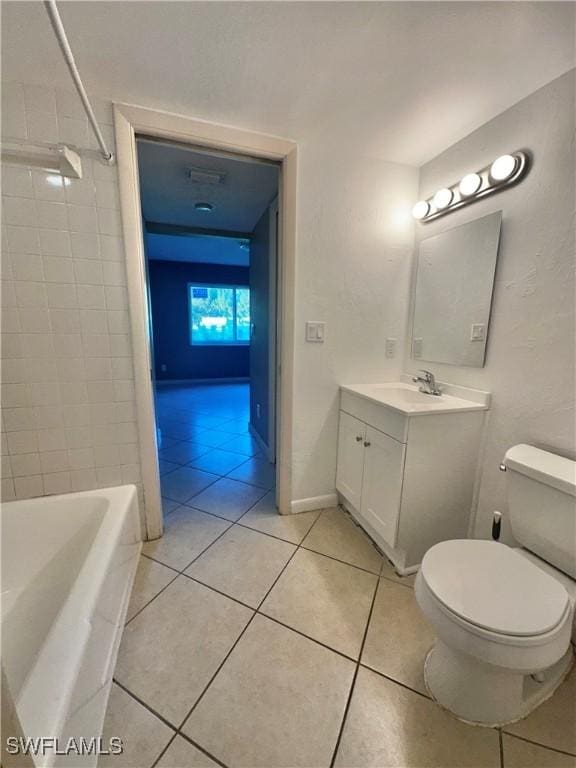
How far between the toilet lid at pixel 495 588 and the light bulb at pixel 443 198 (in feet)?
5.34

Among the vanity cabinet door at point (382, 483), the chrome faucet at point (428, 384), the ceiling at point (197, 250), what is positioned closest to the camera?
the vanity cabinet door at point (382, 483)

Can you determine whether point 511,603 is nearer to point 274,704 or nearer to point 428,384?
point 274,704

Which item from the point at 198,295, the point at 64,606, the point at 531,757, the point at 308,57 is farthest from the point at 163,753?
the point at 198,295

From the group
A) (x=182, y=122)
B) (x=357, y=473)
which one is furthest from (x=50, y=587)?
(x=182, y=122)

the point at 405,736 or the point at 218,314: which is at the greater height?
the point at 218,314

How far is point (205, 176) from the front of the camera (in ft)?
6.68

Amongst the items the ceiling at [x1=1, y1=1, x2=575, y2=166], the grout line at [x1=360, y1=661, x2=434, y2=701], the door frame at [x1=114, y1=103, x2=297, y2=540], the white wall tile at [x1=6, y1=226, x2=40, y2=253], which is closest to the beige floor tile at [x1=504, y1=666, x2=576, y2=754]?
the grout line at [x1=360, y1=661, x2=434, y2=701]

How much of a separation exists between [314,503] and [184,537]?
810 mm

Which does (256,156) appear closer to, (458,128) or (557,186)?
(458,128)

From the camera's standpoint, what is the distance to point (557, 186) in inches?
46.4

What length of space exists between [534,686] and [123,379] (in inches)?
79.9

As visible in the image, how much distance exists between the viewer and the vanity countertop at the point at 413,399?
1.36m

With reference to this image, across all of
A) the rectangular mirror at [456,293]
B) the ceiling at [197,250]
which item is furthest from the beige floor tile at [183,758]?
the ceiling at [197,250]

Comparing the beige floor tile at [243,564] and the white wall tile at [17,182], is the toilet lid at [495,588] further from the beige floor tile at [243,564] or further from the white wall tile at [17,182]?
the white wall tile at [17,182]
